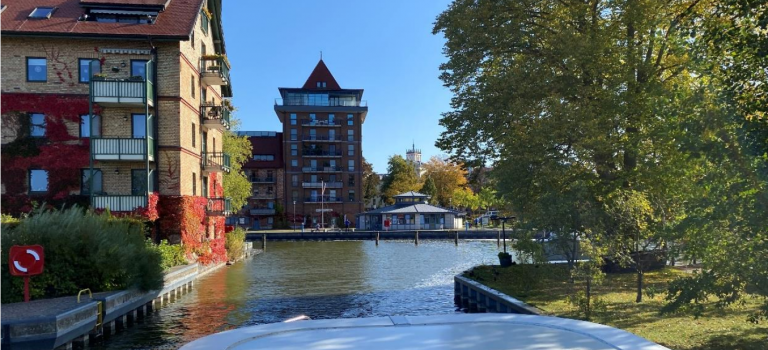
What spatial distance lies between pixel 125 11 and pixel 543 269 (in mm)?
25903

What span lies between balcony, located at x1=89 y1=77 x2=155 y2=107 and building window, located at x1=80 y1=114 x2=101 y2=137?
1346mm

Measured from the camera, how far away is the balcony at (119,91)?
27688mm

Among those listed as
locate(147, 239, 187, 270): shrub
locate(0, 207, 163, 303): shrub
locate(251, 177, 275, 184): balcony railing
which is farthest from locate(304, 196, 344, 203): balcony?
locate(0, 207, 163, 303): shrub

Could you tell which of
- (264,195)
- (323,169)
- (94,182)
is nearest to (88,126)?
(94,182)

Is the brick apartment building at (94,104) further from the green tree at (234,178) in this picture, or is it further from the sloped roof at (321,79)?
the sloped roof at (321,79)

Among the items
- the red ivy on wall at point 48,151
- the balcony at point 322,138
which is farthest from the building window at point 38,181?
the balcony at point 322,138

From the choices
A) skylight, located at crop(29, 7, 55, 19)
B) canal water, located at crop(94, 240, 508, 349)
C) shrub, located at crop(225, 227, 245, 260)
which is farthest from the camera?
shrub, located at crop(225, 227, 245, 260)

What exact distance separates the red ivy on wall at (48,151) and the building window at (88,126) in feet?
0.79

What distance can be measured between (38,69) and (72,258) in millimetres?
16229

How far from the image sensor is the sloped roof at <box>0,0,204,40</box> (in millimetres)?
28312

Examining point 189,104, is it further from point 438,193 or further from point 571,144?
point 438,193

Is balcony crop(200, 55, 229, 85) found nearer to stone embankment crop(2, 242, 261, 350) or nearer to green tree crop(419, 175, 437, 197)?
stone embankment crop(2, 242, 261, 350)

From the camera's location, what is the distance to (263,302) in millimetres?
22203

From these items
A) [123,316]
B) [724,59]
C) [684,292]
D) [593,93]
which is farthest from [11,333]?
[593,93]
